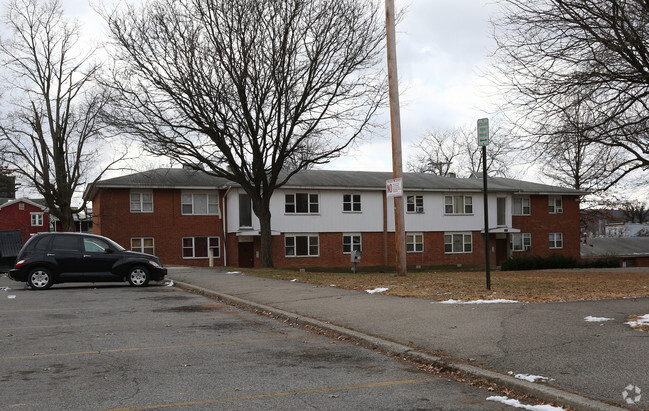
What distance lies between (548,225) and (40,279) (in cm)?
4074

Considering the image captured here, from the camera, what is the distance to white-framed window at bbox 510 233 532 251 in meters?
47.8

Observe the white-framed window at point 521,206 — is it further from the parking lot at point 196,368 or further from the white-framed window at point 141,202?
the parking lot at point 196,368

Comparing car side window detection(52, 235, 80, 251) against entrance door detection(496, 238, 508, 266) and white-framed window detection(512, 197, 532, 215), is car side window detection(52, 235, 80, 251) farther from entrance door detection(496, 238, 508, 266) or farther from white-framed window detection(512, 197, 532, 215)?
white-framed window detection(512, 197, 532, 215)

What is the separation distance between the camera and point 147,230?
38719 mm

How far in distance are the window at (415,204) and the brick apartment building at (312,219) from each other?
0.23 feet

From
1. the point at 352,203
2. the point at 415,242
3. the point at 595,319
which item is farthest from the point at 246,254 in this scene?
the point at 595,319

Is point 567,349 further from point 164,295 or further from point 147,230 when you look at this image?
point 147,230

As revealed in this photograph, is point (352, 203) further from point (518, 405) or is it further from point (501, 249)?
point (518, 405)

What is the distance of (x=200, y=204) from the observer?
131 ft

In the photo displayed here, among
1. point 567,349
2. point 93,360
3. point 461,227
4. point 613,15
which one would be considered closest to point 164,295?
point 93,360

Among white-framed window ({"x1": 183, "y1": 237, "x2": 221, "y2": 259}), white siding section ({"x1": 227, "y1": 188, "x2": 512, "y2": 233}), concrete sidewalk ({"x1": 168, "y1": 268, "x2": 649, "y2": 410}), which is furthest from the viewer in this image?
white siding section ({"x1": 227, "y1": 188, "x2": 512, "y2": 233})

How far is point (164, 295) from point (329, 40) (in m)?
13.0

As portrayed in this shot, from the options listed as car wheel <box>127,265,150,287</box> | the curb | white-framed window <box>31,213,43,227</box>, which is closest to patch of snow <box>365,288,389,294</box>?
the curb

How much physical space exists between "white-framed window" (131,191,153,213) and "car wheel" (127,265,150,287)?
20.6 metres
